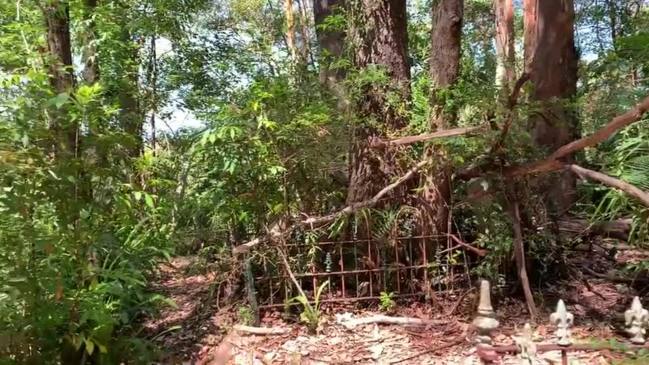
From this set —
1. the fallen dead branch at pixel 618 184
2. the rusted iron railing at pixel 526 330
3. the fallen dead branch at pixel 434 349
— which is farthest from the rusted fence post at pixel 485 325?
the fallen dead branch at pixel 618 184

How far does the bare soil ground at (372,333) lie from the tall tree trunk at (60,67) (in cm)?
187

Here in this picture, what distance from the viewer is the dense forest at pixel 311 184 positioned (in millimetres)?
3805

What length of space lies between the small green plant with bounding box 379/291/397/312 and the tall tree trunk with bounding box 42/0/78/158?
8.85 ft

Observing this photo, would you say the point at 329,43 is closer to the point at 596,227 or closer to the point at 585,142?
the point at 596,227

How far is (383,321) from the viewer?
15.6ft

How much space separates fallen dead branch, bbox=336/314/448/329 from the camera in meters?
4.72

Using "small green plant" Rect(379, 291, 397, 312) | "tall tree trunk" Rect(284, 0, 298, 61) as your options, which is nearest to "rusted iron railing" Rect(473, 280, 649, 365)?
"small green plant" Rect(379, 291, 397, 312)

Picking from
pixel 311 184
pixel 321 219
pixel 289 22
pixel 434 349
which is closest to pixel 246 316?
pixel 321 219

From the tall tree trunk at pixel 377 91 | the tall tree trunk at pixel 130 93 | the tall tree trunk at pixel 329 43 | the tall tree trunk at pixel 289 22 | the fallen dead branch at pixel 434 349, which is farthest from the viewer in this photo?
the tall tree trunk at pixel 289 22

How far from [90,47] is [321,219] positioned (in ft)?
9.56

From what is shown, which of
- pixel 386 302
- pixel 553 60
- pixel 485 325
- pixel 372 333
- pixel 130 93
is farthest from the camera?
pixel 553 60

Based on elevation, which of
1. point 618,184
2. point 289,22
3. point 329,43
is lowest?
point 618,184

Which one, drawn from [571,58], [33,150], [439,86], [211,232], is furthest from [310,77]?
[571,58]

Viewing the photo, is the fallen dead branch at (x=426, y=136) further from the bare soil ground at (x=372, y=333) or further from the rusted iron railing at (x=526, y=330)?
the rusted iron railing at (x=526, y=330)
